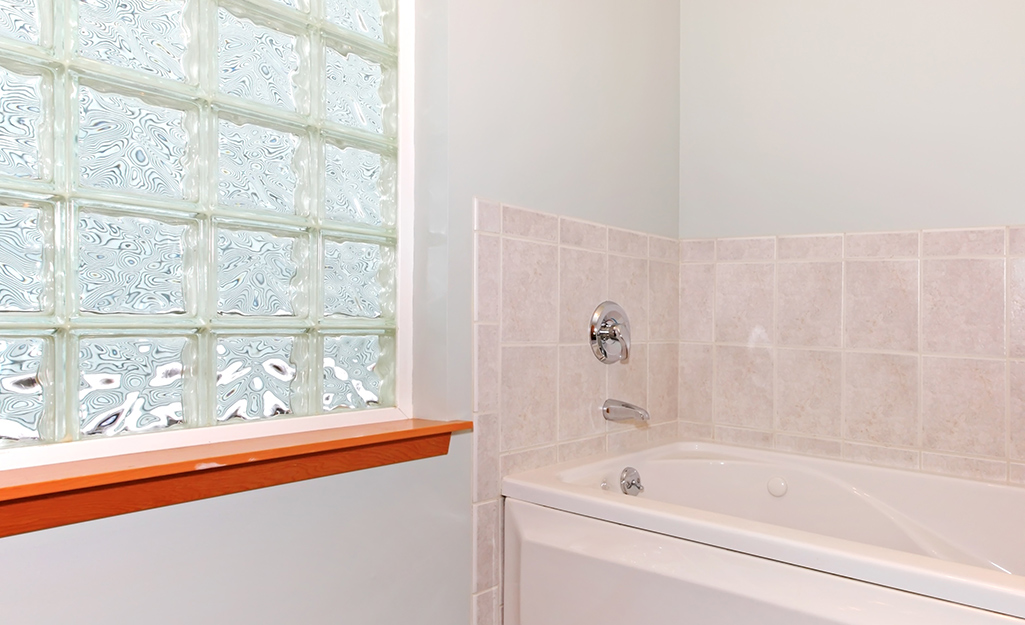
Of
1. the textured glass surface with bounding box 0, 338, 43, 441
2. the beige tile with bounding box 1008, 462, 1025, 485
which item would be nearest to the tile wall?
the beige tile with bounding box 1008, 462, 1025, 485

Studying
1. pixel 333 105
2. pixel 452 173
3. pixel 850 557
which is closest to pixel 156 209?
pixel 333 105

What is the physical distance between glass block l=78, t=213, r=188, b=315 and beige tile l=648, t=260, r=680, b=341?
1.36m

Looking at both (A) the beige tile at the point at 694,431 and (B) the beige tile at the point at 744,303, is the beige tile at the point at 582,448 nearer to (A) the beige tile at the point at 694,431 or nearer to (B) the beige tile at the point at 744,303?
(A) the beige tile at the point at 694,431

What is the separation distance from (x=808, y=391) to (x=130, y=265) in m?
1.77

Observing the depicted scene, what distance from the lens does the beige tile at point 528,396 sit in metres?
1.59

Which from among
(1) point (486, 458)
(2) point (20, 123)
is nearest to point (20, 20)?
(2) point (20, 123)

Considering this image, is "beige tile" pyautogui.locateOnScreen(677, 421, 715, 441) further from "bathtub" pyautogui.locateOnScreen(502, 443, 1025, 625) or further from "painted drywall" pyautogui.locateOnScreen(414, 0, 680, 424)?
"painted drywall" pyautogui.locateOnScreen(414, 0, 680, 424)

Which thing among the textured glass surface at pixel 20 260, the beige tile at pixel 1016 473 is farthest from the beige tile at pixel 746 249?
the textured glass surface at pixel 20 260

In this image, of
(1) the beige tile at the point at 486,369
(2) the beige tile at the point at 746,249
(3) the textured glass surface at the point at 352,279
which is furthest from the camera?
(2) the beige tile at the point at 746,249

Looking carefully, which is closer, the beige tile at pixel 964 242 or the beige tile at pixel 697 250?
the beige tile at pixel 964 242

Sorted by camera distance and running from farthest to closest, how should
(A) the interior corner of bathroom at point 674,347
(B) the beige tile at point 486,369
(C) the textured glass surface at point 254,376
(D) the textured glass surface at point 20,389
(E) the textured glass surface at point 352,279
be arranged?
1. (B) the beige tile at point 486,369
2. (E) the textured glass surface at point 352,279
3. (C) the textured glass surface at point 254,376
4. (A) the interior corner of bathroom at point 674,347
5. (D) the textured glass surface at point 20,389

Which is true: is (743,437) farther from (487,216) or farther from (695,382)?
(487,216)

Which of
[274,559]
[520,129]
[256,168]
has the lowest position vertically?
[274,559]

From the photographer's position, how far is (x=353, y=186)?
145 centimetres
